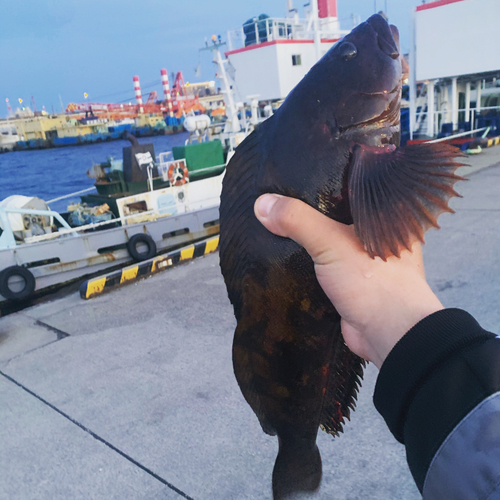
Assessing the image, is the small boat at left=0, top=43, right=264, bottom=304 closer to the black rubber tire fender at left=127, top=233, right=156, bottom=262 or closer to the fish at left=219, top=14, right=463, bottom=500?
the black rubber tire fender at left=127, top=233, right=156, bottom=262

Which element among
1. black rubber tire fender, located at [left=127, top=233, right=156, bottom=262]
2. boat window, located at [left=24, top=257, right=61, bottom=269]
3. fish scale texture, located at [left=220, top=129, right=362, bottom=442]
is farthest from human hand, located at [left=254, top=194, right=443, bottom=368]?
boat window, located at [left=24, top=257, right=61, bottom=269]

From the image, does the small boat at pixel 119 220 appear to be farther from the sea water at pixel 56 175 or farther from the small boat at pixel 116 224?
the sea water at pixel 56 175

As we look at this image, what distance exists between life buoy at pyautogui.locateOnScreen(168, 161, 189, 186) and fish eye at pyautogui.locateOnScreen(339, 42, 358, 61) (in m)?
8.98

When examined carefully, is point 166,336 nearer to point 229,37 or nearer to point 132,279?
point 132,279

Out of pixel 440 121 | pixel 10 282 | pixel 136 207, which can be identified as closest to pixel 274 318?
pixel 10 282

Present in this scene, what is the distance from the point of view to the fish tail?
5.67 feet

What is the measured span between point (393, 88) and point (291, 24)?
15.3 metres

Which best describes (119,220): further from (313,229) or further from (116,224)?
(313,229)

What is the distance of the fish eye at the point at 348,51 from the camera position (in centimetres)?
143

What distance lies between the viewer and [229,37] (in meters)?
14.4

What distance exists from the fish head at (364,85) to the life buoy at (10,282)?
26.4 feet

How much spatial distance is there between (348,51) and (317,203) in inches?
20.5

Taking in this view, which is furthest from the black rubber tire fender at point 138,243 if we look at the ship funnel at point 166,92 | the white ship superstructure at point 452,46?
the ship funnel at point 166,92

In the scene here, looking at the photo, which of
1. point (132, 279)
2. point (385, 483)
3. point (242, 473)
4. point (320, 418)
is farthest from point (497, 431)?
point (132, 279)
